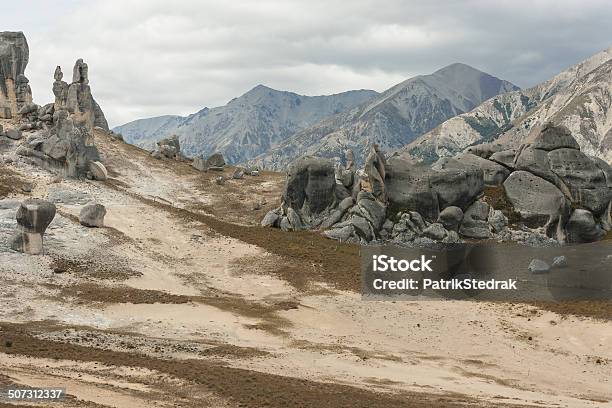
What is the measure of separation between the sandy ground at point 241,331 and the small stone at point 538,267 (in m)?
8.42

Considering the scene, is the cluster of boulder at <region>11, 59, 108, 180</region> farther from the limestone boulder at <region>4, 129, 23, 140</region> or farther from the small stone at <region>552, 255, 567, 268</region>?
the small stone at <region>552, 255, 567, 268</region>

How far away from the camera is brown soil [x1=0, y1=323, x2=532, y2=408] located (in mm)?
25859

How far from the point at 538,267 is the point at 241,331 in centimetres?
2930

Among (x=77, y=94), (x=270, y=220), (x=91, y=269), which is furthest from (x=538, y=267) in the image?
(x=77, y=94)

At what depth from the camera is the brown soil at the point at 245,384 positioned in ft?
84.8

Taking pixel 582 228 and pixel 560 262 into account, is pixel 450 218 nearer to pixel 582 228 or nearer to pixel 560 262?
pixel 560 262

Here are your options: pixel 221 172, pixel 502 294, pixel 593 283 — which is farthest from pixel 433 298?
pixel 221 172

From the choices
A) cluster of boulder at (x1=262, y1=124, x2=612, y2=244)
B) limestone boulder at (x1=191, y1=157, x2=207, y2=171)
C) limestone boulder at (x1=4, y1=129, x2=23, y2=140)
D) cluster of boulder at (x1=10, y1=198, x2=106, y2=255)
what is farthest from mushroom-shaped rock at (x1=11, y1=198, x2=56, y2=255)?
limestone boulder at (x1=191, y1=157, x2=207, y2=171)

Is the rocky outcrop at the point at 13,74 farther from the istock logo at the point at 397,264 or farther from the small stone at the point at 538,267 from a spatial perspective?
the small stone at the point at 538,267

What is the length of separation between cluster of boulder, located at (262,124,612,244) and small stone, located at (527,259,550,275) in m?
12.0

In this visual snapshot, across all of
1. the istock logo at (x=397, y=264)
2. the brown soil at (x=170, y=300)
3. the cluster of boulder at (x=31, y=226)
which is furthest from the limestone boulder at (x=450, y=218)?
the cluster of boulder at (x=31, y=226)

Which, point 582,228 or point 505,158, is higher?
point 505,158

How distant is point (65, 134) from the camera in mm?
79250

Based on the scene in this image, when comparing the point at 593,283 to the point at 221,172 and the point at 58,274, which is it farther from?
the point at 221,172
